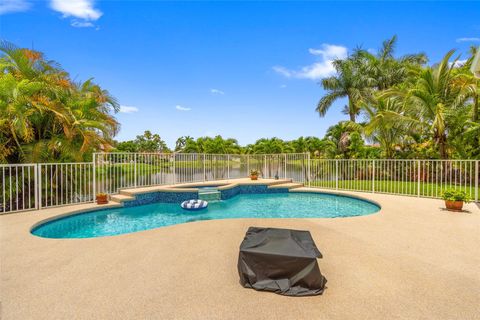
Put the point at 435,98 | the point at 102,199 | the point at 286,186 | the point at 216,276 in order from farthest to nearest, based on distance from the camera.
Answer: the point at 286,186 → the point at 435,98 → the point at 102,199 → the point at 216,276

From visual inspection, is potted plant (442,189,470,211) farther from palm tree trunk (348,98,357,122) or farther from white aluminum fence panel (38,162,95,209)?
palm tree trunk (348,98,357,122)

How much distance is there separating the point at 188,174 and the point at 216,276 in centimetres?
921

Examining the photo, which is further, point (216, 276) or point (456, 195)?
point (456, 195)

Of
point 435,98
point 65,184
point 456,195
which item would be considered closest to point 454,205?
point 456,195

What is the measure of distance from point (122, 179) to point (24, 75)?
4.33m

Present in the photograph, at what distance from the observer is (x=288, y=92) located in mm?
19016

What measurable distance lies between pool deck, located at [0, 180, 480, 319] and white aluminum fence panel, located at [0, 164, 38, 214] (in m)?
1.89

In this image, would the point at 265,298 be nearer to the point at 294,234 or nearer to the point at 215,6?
the point at 294,234

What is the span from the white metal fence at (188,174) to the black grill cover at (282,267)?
6.86 metres

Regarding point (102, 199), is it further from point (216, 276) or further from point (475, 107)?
point (475, 107)

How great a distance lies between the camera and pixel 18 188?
6.64 meters

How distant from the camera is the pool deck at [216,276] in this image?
2.27 metres

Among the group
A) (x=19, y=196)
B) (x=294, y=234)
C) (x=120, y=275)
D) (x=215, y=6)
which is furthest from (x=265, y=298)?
(x=215, y=6)

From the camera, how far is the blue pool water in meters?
5.98
